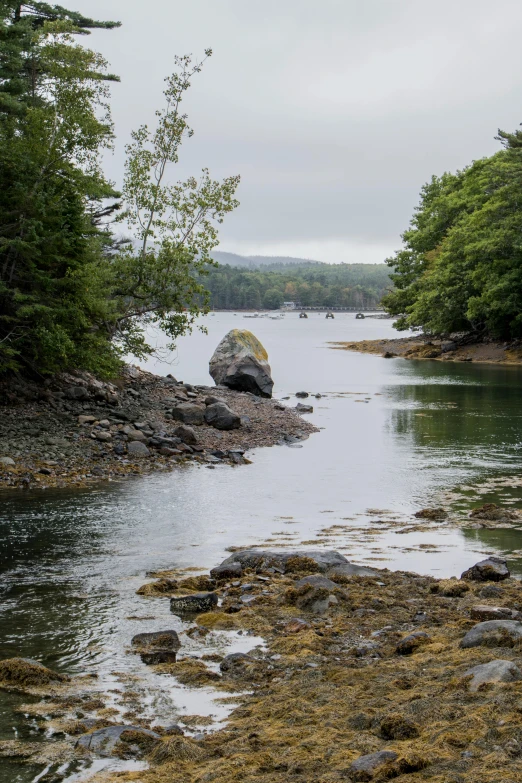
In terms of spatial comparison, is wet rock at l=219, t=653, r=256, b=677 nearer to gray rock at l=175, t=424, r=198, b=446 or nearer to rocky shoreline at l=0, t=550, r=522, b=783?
rocky shoreline at l=0, t=550, r=522, b=783

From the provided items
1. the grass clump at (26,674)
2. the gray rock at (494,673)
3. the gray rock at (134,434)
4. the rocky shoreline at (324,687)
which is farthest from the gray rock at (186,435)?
the gray rock at (494,673)

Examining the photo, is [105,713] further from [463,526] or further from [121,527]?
[463,526]

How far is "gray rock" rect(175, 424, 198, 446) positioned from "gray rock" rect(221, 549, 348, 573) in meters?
10.5

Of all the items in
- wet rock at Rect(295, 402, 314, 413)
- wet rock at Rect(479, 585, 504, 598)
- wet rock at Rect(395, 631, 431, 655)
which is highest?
wet rock at Rect(295, 402, 314, 413)

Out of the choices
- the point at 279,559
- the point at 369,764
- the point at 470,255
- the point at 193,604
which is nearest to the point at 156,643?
the point at 193,604

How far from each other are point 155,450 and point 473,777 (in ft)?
55.9

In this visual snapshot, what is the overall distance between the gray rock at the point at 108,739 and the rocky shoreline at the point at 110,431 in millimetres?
11396

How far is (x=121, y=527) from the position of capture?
48.6ft

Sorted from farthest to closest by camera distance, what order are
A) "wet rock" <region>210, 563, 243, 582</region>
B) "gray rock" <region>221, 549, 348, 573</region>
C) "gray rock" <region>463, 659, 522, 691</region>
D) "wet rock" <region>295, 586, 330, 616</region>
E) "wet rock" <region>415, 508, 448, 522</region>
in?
"wet rock" <region>415, 508, 448, 522</region>, "gray rock" <region>221, 549, 348, 573</region>, "wet rock" <region>210, 563, 243, 582</region>, "wet rock" <region>295, 586, 330, 616</region>, "gray rock" <region>463, 659, 522, 691</region>

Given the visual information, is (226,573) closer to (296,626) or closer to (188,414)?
(296,626)

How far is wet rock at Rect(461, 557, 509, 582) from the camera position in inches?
450

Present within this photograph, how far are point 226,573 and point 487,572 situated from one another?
3594mm

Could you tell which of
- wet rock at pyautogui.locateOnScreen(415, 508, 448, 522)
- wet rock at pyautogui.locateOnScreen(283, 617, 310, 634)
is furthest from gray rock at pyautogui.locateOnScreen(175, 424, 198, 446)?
wet rock at pyautogui.locateOnScreen(283, 617, 310, 634)

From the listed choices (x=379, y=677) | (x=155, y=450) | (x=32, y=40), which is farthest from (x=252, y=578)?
(x=32, y=40)
